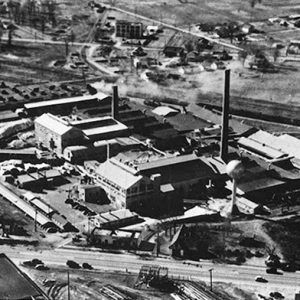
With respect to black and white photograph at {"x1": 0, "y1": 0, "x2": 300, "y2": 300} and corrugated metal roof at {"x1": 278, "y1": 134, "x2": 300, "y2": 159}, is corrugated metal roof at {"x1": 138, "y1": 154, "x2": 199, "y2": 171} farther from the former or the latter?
corrugated metal roof at {"x1": 278, "y1": 134, "x2": 300, "y2": 159}

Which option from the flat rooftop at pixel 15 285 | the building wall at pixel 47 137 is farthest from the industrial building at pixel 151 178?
the flat rooftop at pixel 15 285

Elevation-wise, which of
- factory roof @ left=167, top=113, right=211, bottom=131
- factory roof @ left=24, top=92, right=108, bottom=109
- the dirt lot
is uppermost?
factory roof @ left=24, top=92, right=108, bottom=109

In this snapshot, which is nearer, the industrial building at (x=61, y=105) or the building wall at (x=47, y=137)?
the building wall at (x=47, y=137)

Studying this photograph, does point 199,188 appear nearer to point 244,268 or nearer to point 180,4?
point 244,268

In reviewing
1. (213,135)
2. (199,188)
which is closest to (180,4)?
(213,135)

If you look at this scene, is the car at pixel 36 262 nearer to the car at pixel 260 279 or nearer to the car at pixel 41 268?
the car at pixel 41 268

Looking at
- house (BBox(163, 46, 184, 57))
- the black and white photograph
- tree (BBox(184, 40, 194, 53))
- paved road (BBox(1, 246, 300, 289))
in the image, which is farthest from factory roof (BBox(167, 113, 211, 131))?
paved road (BBox(1, 246, 300, 289))

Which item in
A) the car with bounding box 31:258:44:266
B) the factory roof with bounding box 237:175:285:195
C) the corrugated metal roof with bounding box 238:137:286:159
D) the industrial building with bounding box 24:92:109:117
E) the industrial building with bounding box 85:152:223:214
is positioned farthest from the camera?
the industrial building with bounding box 24:92:109:117

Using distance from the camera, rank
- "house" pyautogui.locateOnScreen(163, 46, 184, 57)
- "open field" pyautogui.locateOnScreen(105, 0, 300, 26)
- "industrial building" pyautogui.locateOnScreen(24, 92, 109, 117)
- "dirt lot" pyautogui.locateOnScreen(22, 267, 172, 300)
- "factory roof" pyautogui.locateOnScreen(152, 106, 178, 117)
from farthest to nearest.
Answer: "open field" pyautogui.locateOnScreen(105, 0, 300, 26) < "house" pyautogui.locateOnScreen(163, 46, 184, 57) < "industrial building" pyautogui.locateOnScreen(24, 92, 109, 117) < "factory roof" pyautogui.locateOnScreen(152, 106, 178, 117) < "dirt lot" pyautogui.locateOnScreen(22, 267, 172, 300)
